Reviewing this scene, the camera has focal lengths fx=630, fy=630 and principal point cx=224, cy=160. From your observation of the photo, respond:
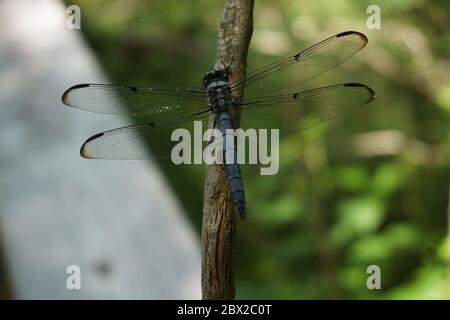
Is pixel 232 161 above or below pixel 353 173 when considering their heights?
below

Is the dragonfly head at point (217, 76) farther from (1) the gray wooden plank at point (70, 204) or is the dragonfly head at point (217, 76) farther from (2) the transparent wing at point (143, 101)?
(1) the gray wooden plank at point (70, 204)

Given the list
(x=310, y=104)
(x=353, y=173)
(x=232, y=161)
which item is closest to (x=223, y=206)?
(x=232, y=161)

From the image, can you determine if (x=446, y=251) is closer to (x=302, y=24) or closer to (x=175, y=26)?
(x=302, y=24)

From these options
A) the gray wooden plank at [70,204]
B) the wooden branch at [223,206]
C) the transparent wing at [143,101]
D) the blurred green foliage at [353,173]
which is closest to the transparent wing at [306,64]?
the transparent wing at [143,101]

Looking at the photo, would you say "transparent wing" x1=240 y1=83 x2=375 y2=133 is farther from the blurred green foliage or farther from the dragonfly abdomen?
the blurred green foliage

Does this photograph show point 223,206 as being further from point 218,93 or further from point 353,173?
point 353,173
